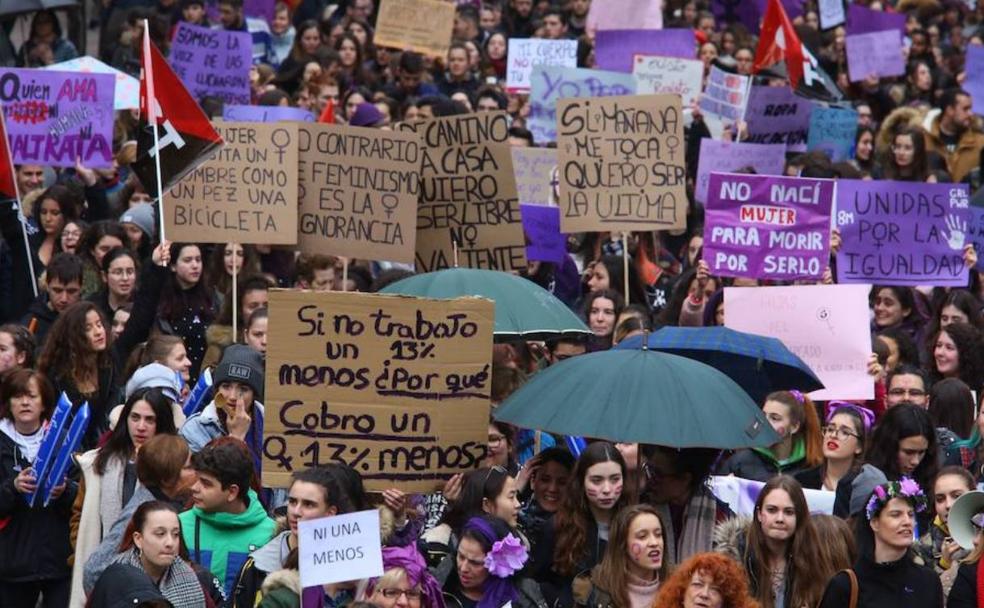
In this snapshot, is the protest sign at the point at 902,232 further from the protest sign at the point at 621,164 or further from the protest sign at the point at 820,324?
the protest sign at the point at 820,324

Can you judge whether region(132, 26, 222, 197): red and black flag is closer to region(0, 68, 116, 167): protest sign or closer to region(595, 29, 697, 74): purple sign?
region(0, 68, 116, 167): protest sign

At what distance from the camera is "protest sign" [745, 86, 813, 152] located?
17.6 metres

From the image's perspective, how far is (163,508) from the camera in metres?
8.45

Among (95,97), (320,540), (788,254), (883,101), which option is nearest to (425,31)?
(883,101)

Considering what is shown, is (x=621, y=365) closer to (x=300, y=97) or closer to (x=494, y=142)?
(x=494, y=142)

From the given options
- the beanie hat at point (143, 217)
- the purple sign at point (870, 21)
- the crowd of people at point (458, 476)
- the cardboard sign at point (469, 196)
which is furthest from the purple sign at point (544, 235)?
the purple sign at point (870, 21)

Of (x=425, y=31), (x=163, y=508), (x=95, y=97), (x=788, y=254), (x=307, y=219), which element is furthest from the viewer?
(x=425, y=31)

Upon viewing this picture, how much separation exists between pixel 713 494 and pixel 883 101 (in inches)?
500

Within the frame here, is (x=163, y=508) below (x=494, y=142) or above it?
below

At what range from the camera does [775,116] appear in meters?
17.7

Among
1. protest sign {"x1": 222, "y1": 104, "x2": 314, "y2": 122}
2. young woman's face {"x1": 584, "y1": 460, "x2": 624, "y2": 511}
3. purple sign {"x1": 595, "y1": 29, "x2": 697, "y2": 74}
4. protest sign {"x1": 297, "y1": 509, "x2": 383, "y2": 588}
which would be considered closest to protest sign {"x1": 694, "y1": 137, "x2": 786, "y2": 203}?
protest sign {"x1": 222, "y1": 104, "x2": 314, "y2": 122}

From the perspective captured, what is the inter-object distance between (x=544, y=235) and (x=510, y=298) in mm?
3538

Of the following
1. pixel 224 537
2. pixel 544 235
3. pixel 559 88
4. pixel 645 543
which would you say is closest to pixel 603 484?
pixel 645 543

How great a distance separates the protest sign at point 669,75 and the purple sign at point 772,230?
478 cm
